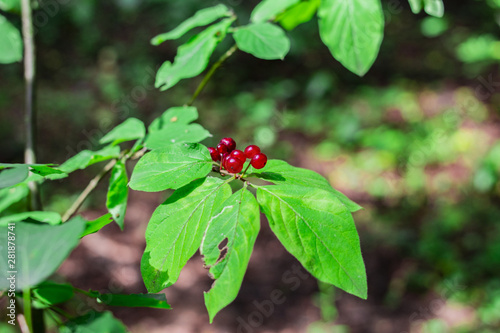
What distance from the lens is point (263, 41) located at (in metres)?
1.33

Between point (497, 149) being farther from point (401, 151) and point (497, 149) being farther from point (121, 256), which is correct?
point (121, 256)

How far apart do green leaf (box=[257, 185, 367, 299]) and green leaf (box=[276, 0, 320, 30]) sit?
36.7 inches

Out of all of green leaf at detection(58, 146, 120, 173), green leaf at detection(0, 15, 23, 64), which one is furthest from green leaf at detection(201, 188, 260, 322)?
green leaf at detection(0, 15, 23, 64)

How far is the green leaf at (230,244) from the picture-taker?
0.77 metres

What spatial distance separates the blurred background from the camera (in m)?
4.13

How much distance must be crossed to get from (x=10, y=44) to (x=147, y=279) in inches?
29.8

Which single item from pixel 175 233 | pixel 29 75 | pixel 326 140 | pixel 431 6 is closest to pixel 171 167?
pixel 175 233

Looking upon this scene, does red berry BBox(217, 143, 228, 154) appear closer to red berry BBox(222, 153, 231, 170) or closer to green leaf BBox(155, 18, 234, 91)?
red berry BBox(222, 153, 231, 170)

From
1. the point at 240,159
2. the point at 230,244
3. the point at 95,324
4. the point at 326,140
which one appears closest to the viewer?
the point at 95,324

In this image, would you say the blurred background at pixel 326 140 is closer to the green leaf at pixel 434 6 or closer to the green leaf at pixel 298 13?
the green leaf at pixel 298 13

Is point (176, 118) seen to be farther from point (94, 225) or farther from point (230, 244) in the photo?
point (230, 244)

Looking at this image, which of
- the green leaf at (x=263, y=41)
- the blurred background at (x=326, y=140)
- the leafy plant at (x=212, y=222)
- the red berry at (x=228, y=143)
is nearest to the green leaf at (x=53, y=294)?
the leafy plant at (x=212, y=222)

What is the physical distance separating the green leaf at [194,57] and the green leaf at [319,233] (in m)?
0.67

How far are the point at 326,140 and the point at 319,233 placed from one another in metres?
5.73
